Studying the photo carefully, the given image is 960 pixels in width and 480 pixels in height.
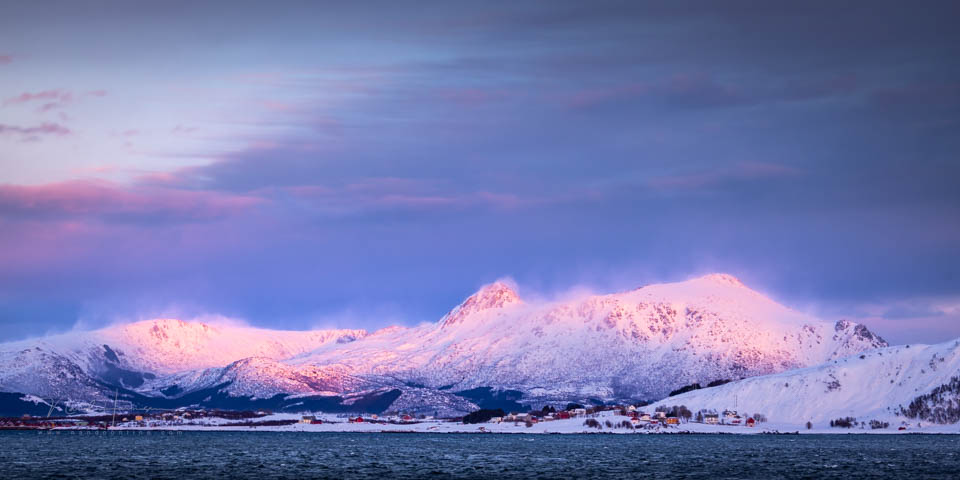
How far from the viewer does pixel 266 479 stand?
199250 millimetres

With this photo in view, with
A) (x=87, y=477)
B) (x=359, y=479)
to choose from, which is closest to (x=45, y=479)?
(x=87, y=477)

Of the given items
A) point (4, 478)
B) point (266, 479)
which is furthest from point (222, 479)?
point (4, 478)

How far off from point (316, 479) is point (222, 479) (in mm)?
15688

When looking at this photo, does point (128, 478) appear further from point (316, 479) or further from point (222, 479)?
point (316, 479)

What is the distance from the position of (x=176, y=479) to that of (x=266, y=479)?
577 inches

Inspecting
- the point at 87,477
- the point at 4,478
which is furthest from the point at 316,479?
the point at 4,478

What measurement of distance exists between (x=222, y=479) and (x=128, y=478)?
15321 millimetres

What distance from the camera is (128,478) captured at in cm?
19725

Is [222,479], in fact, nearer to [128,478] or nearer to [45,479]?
[128,478]

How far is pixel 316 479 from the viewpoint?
650 ft

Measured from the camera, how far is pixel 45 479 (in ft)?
640

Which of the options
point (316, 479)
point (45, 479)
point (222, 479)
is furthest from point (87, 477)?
point (316, 479)

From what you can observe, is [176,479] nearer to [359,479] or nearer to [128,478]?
[128,478]

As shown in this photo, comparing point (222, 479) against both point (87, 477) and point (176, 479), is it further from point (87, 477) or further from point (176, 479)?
point (87, 477)
